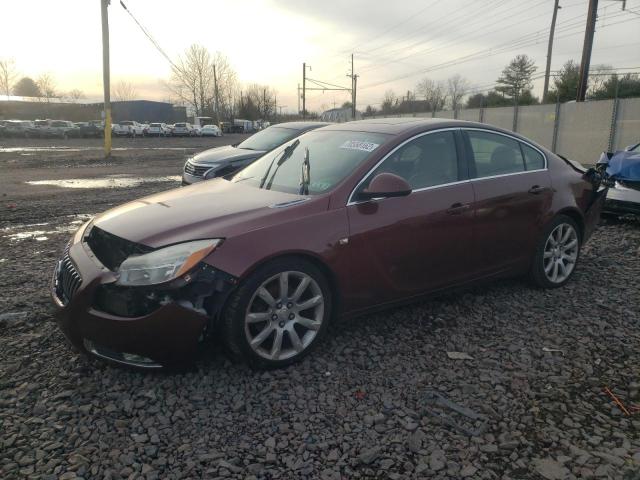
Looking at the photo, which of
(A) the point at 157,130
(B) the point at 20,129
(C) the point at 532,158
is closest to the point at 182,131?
(A) the point at 157,130

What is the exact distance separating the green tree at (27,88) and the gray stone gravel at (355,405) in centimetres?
9632

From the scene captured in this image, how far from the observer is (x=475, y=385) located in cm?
311

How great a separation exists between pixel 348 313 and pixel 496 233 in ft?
5.10

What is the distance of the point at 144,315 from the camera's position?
9.28 feet

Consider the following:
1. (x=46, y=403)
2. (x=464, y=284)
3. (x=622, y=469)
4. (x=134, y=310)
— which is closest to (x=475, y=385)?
(x=622, y=469)

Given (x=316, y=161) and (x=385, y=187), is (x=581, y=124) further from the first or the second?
(x=385, y=187)

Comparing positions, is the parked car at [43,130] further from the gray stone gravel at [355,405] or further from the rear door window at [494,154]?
the rear door window at [494,154]

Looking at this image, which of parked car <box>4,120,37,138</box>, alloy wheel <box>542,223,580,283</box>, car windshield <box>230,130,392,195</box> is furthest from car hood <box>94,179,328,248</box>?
parked car <box>4,120,37,138</box>

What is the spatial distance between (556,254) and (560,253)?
66 mm

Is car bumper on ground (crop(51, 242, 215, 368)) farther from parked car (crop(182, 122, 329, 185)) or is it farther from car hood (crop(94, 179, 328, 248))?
parked car (crop(182, 122, 329, 185))

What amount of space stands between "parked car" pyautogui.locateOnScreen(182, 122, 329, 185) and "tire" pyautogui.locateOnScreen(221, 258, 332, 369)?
5811mm

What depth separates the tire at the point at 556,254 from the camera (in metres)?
4.55

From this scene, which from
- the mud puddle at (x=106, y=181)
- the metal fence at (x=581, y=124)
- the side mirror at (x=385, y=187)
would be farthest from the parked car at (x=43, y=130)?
the side mirror at (x=385, y=187)

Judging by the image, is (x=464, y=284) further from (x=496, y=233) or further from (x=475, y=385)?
(x=475, y=385)
